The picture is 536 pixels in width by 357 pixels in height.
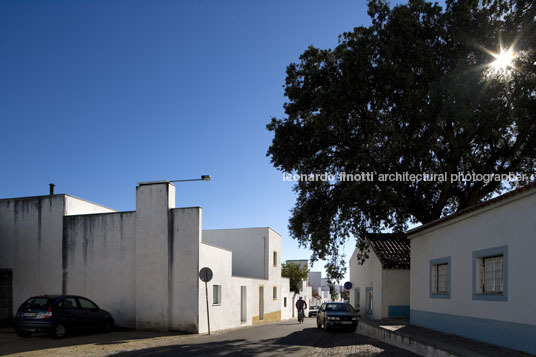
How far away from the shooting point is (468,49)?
55.8 ft

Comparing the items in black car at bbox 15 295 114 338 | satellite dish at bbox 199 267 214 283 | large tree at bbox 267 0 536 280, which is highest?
large tree at bbox 267 0 536 280

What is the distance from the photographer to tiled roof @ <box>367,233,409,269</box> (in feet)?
73.6

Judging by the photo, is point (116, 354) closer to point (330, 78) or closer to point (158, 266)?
point (158, 266)

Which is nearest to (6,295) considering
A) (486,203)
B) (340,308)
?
(340,308)

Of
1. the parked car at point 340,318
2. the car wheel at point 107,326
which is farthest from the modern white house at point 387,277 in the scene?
the car wheel at point 107,326

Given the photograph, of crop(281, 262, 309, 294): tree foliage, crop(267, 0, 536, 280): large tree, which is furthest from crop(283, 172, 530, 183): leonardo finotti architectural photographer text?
crop(281, 262, 309, 294): tree foliage

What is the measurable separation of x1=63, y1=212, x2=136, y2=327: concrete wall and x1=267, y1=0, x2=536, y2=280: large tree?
7478mm

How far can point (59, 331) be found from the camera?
14.7 m

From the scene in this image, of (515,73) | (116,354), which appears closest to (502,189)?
(515,73)

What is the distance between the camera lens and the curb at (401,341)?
1089cm

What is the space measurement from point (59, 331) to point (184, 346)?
462 cm

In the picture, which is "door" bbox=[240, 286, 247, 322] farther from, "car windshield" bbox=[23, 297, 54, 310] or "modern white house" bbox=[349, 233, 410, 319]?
"car windshield" bbox=[23, 297, 54, 310]

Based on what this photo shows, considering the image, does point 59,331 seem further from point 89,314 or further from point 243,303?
point 243,303

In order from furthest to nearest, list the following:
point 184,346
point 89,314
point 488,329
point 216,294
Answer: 1. point 216,294
2. point 89,314
3. point 184,346
4. point 488,329
